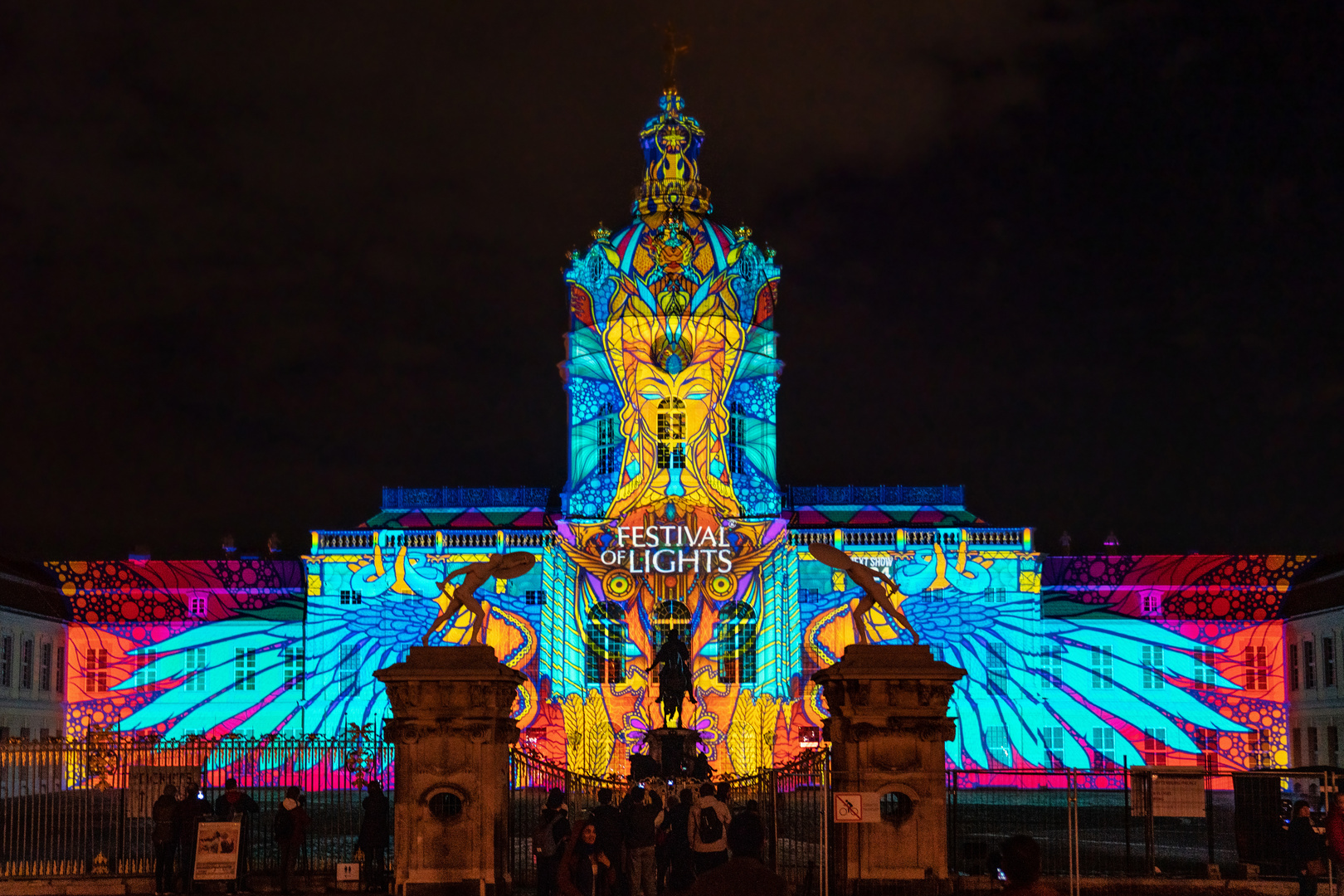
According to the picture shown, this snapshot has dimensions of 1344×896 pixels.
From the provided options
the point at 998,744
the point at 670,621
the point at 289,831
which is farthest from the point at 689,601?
the point at 289,831

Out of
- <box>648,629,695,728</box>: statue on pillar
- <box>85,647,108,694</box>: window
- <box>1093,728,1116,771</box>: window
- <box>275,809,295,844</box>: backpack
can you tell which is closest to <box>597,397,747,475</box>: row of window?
<box>648,629,695,728</box>: statue on pillar

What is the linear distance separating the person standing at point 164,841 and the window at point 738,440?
46.3 metres

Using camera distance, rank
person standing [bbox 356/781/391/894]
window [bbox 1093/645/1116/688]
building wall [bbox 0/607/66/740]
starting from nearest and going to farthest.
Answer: person standing [bbox 356/781/391/894] → building wall [bbox 0/607/66/740] → window [bbox 1093/645/1116/688]

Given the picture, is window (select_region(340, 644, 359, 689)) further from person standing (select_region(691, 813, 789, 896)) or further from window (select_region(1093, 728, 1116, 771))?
person standing (select_region(691, 813, 789, 896))

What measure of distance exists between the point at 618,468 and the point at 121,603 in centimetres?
2105

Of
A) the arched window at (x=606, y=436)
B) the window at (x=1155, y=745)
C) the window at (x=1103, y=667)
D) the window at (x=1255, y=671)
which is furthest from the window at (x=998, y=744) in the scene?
the arched window at (x=606, y=436)

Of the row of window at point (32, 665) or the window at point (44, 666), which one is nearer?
the row of window at point (32, 665)

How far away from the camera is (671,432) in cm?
6706

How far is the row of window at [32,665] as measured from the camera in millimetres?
66188

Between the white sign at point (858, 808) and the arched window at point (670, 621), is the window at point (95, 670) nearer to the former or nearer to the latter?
the arched window at point (670, 621)

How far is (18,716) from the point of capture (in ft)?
220

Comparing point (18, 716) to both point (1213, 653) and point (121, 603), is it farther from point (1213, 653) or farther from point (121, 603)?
point (1213, 653)

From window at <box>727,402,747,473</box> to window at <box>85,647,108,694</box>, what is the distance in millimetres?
26616

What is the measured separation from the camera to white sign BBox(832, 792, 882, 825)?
77.7 feet
